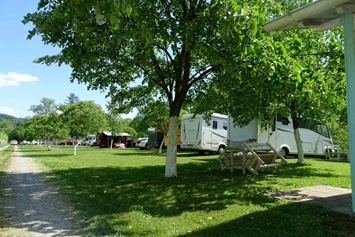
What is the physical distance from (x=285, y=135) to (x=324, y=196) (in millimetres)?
11630

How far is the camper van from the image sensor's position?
19.8m

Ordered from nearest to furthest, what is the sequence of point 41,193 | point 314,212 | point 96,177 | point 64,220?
point 64,220, point 314,212, point 41,193, point 96,177

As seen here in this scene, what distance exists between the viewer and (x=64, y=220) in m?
4.37

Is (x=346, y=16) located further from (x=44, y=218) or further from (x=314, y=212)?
(x=44, y=218)

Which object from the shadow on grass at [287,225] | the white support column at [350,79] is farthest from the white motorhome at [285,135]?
the white support column at [350,79]

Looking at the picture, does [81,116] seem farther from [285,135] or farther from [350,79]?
[350,79]

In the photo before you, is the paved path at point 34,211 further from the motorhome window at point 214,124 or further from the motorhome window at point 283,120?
the motorhome window at point 214,124

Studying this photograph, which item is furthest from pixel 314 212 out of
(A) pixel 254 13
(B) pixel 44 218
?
(B) pixel 44 218

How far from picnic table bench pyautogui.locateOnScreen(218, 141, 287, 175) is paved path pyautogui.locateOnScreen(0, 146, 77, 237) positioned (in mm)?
5433

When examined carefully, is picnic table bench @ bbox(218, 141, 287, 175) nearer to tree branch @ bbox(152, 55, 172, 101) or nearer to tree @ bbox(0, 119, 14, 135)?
tree branch @ bbox(152, 55, 172, 101)

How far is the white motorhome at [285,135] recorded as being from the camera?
15.4 m

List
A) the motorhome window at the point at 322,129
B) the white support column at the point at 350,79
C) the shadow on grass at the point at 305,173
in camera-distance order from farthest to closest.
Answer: the motorhome window at the point at 322,129
the shadow on grass at the point at 305,173
the white support column at the point at 350,79

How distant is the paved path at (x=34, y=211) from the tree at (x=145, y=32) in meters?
2.77

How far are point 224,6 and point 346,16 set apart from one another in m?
2.49
